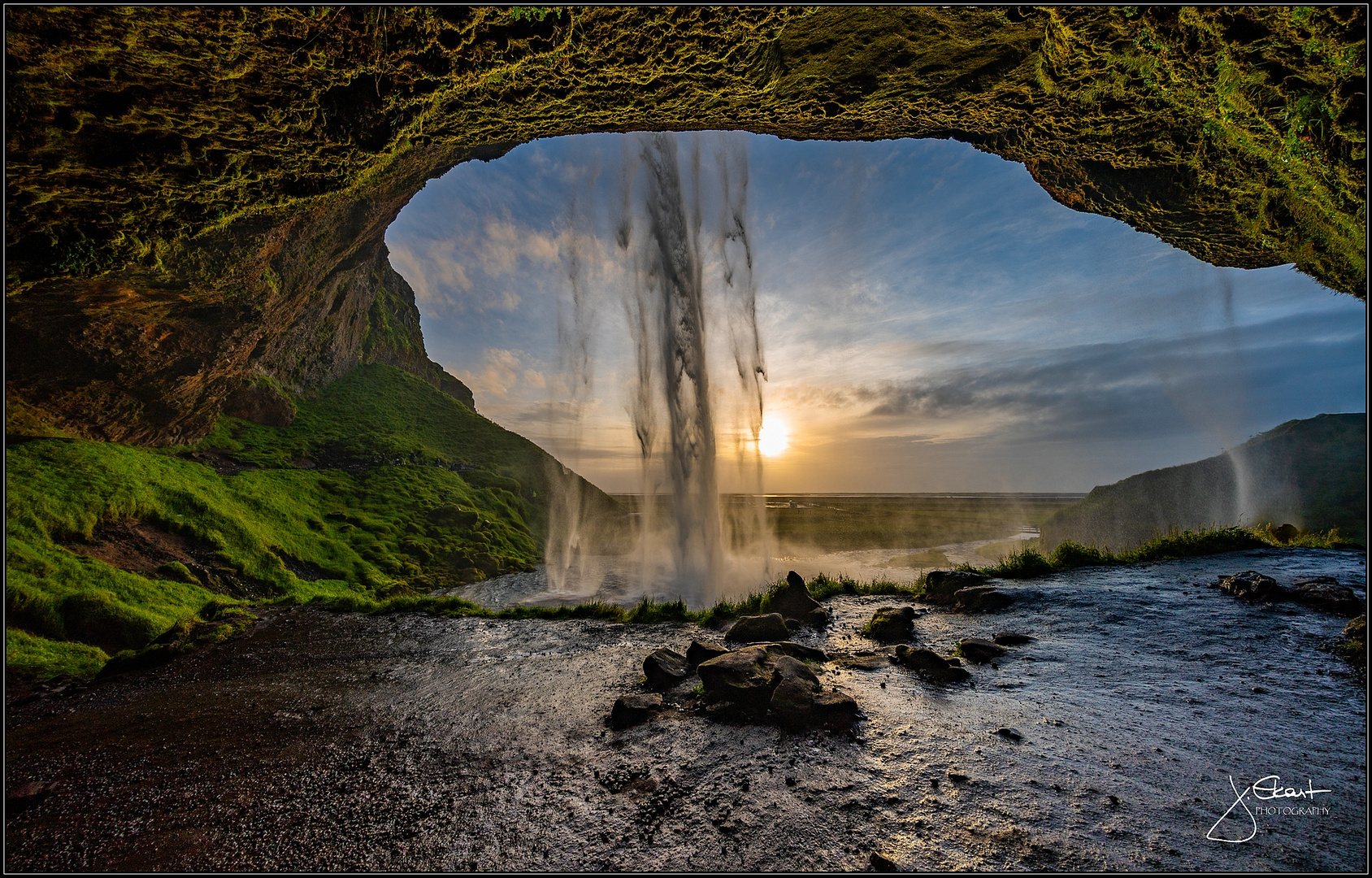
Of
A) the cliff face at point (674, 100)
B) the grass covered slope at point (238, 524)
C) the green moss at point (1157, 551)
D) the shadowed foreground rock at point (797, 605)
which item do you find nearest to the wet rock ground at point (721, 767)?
the shadowed foreground rock at point (797, 605)

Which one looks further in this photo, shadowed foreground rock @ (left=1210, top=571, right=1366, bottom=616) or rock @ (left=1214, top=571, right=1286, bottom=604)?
rock @ (left=1214, top=571, right=1286, bottom=604)

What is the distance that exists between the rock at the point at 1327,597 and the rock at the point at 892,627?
21.1 feet

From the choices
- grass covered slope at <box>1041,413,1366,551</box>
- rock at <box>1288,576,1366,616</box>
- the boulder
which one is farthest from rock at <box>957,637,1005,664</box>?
grass covered slope at <box>1041,413,1366,551</box>

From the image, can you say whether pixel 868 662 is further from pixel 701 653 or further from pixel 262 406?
pixel 262 406

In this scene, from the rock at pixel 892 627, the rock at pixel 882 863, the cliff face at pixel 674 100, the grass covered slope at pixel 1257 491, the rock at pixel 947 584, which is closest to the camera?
the rock at pixel 882 863

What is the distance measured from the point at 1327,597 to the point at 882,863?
409 inches

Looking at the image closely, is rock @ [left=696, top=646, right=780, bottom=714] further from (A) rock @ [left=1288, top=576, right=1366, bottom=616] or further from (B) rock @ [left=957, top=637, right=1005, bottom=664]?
(A) rock @ [left=1288, top=576, right=1366, bottom=616]

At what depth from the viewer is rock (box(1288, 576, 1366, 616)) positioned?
7129 millimetres

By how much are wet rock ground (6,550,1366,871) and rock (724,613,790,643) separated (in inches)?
64.6

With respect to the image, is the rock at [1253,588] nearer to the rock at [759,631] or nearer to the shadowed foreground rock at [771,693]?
the rock at [759,631]

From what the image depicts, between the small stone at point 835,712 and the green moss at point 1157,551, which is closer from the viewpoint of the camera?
the small stone at point 835,712

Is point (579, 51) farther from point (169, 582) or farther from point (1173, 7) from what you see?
point (169, 582)

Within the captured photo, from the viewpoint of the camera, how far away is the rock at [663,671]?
6656mm

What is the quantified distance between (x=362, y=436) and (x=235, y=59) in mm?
38888
